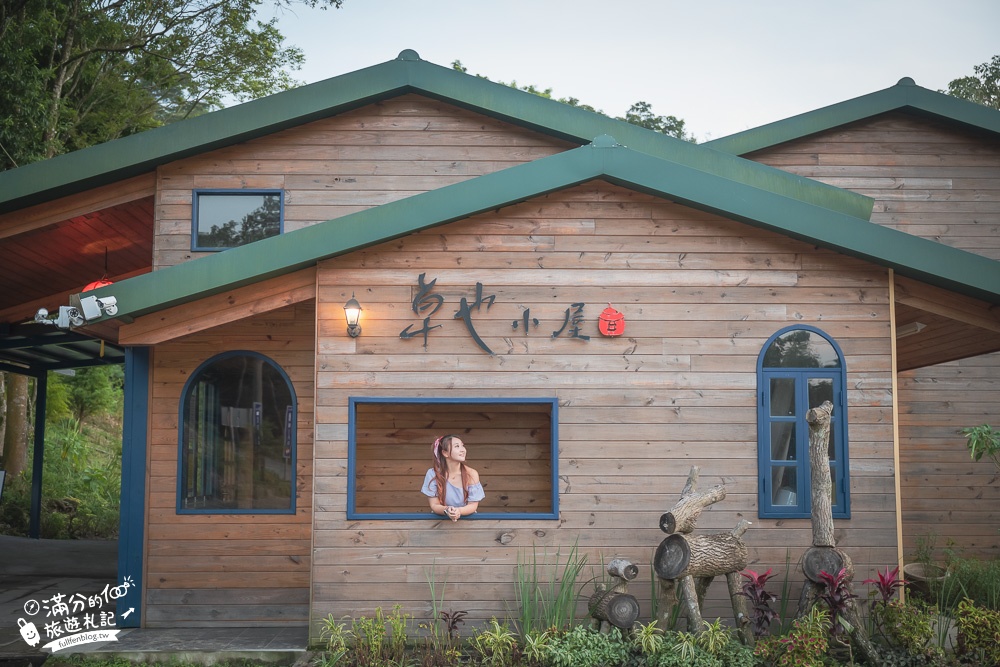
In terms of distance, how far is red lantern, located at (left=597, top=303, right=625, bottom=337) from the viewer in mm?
7316

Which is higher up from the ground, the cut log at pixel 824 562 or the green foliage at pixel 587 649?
the cut log at pixel 824 562

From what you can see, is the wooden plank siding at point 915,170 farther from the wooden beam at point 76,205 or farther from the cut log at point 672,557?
the wooden beam at point 76,205

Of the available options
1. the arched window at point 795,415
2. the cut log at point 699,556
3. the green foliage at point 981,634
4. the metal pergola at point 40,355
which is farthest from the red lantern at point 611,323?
the metal pergola at point 40,355

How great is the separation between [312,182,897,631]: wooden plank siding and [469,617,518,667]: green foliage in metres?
0.43

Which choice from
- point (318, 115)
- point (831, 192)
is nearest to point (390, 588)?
point (318, 115)

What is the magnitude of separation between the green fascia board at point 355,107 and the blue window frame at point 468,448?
317 centimetres

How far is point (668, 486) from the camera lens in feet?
23.6

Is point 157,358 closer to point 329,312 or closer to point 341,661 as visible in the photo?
point 329,312

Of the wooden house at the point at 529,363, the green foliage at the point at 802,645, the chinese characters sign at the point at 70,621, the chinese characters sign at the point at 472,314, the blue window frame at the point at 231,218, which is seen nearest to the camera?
the green foliage at the point at 802,645

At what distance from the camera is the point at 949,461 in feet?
33.7

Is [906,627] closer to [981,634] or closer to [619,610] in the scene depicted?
[981,634]

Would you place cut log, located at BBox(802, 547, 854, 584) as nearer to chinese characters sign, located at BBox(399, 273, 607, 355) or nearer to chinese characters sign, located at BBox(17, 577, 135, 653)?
chinese characters sign, located at BBox(399, 273, 607, 355)

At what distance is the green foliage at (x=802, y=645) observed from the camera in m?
6.02

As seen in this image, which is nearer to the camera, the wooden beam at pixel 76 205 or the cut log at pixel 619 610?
the cut log at pixel 619 610
